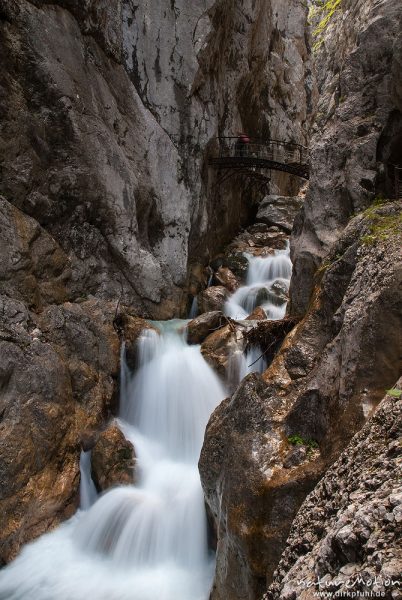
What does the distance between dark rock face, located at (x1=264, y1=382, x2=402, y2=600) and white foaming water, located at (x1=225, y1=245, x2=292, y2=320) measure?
10810 millimetres

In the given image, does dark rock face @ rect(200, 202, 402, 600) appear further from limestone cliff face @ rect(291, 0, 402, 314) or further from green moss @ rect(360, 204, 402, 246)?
limestone cliff face @ rect(291, 0, 402, 314)

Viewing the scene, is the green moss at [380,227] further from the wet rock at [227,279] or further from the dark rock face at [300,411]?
the wet rock at [227,279]

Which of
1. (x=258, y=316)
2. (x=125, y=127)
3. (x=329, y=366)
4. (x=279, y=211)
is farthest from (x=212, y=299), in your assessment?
(x=329, y=366)

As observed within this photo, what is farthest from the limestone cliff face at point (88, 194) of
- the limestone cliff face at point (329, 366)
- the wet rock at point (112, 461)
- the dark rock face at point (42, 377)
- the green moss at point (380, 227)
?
the green moss at point (380, 227)

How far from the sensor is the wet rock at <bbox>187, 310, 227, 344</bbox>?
11.7 m

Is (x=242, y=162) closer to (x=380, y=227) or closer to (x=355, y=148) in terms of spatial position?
(x=355, y=148)

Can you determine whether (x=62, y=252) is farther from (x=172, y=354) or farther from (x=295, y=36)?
(x=295, y=36)

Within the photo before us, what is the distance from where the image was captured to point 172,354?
10961 millimetres

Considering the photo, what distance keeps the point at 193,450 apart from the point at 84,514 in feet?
8.62

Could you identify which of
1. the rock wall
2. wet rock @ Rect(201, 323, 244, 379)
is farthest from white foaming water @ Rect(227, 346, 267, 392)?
the rock wall

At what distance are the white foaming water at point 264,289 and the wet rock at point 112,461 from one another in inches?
Result: 271

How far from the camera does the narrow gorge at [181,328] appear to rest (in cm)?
402

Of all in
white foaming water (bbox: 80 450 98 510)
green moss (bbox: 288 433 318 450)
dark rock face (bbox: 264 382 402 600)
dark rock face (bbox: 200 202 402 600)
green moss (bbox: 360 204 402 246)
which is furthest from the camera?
white foaming water (bbox: 80 450 98 510)

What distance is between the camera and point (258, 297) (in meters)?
15.1
